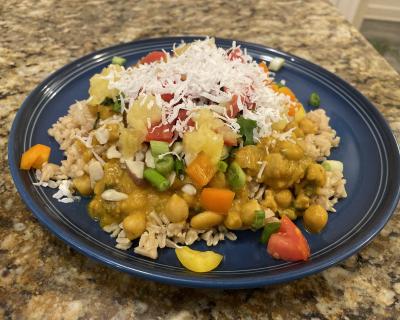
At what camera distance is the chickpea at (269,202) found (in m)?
1.59

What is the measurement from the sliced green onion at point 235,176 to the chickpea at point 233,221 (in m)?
0.09

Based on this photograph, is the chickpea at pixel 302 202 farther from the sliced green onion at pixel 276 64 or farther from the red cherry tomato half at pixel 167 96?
the sliced green onion at pixel 276 64

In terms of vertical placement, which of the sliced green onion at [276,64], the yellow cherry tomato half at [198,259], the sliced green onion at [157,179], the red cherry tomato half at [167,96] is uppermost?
the red cherry tomato half at [167,96]

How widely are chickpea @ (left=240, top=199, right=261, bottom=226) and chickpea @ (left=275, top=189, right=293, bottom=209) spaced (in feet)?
0.36

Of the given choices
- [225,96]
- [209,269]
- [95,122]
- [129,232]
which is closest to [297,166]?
[225,96]

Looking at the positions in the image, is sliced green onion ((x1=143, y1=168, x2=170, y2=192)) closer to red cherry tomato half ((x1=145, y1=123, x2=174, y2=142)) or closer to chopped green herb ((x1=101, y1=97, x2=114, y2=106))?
red cherry tomato half ((x1=145, y1=123, x2=174, y2=142))

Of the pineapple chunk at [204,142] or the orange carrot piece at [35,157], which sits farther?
the orange carrot piece at [35,157]

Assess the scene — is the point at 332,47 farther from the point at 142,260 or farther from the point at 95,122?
the point at 142,260

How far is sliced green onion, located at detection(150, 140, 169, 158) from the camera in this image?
4.96 ft

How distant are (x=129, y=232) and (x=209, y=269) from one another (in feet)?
0.98

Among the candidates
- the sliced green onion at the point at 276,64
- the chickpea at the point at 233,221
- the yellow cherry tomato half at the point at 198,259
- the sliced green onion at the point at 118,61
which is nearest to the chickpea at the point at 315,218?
the chickpea at the point at 233,221

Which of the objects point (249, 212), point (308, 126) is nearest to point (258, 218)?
point (249, 212)

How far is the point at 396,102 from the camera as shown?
2.38 m

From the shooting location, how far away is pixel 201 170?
4.87 ft
